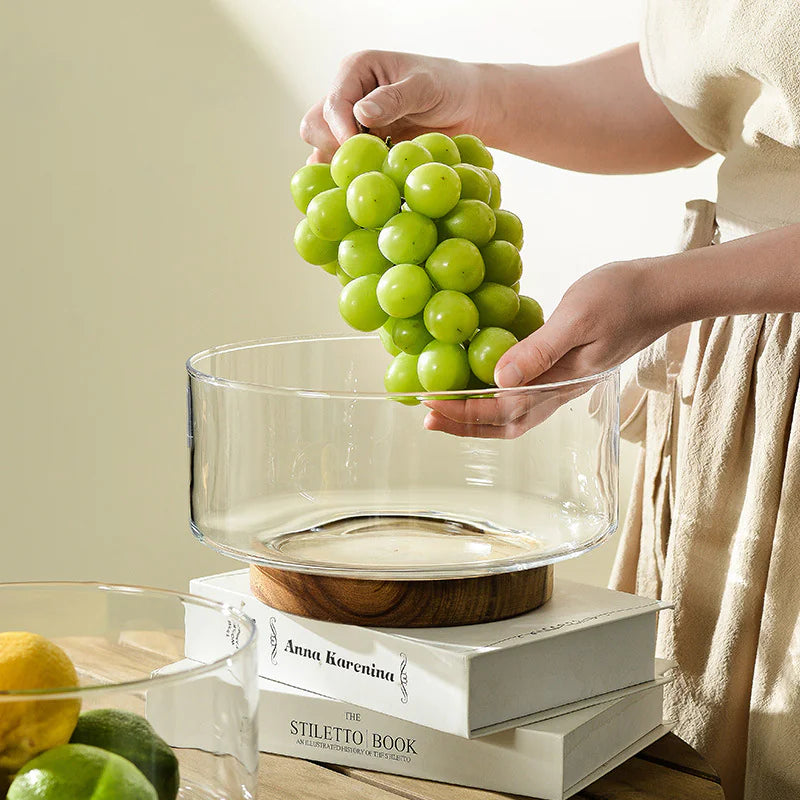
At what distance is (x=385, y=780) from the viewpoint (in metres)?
0.73

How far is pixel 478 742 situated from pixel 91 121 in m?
1.43

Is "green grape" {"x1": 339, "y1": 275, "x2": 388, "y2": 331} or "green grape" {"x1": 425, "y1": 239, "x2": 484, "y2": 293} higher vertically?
"green grape" {"x1": 425, "y1": 239, "x2": 484, "y2": 293}

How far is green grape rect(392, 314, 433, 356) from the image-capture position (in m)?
0.75

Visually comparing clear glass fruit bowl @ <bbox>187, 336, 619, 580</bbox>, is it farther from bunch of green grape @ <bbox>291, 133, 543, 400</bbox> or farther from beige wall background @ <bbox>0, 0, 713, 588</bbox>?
beige wall background @ <bbox>0, 0, 713, 588</bbox>

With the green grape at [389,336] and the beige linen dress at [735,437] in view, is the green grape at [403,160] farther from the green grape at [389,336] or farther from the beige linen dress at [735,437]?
the beige linen dress at [735,437]

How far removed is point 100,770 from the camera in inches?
17.1

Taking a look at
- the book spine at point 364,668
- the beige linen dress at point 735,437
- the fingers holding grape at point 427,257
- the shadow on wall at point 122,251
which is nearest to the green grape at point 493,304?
the fingers holding grape at point 427,257

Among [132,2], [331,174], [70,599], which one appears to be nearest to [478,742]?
[70,599]

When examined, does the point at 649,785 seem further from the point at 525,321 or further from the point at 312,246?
the point at 312,246

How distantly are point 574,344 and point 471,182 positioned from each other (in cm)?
13

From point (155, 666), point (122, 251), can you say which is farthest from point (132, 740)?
point (122, 251)

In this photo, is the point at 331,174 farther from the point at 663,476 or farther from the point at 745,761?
the point at 745,761

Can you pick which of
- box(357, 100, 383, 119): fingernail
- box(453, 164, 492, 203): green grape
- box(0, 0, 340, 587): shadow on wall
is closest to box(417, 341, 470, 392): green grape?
box(453, 164, 492, 203): green grape

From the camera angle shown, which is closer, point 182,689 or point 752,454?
point 182,689
